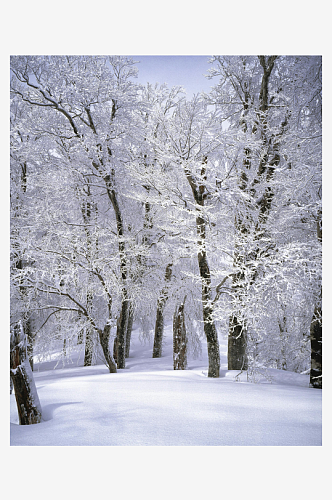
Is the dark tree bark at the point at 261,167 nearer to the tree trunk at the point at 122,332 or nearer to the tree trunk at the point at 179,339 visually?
the tree trunk at the point at 122,332

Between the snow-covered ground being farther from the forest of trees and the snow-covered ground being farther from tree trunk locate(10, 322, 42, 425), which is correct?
the forest of trees

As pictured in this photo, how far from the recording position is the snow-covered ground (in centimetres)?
200

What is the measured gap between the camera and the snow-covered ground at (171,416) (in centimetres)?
200

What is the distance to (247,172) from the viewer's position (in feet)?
12.0

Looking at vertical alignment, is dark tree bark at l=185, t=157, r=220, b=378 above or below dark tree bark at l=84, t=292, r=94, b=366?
above

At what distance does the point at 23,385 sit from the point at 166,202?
241 centimetres

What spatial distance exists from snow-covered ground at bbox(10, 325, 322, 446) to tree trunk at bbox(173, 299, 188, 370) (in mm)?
2963

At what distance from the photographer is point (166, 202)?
3.78 m

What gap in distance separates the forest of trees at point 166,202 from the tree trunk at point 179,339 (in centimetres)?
106

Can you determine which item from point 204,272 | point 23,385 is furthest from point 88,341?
point 23,385

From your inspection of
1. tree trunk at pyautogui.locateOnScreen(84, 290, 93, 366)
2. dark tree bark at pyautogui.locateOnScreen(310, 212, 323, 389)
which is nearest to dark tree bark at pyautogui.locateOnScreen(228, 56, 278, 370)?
dark tree bark at pyautogui.locateOnScreen(310, 212, 323, 389)

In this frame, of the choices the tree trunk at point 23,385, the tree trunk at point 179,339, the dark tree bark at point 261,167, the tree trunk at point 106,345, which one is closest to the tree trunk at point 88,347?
the tree trunk at point 106,345
